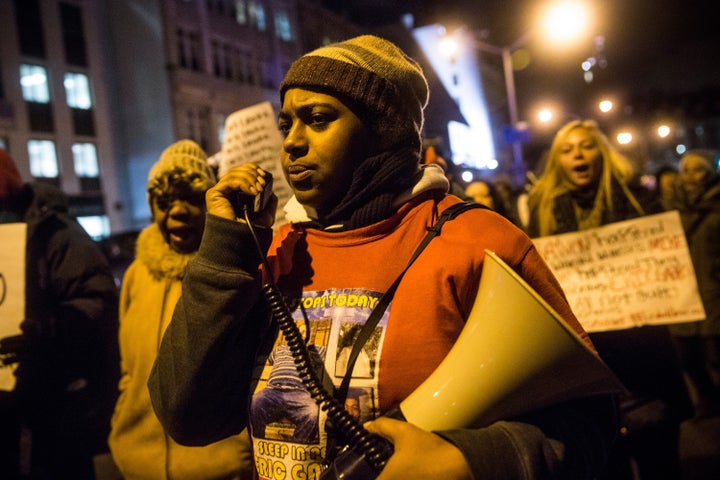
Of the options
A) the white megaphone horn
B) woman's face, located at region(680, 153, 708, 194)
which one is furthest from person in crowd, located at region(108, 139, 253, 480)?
woman's face, located at region(680, 153, 708, 194)

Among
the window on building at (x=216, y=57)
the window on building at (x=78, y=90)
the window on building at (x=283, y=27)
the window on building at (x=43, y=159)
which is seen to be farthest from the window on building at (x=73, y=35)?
the window on building at (x=283, y=27)

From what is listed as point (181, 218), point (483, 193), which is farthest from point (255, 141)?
point (483, 193)

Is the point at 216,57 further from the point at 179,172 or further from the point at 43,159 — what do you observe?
the point at 179,172

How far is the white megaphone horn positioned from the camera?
4.01 feet

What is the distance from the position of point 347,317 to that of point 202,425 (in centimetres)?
59

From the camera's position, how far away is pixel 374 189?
5.37 ft

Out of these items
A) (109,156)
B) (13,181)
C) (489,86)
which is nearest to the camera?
(13,181)

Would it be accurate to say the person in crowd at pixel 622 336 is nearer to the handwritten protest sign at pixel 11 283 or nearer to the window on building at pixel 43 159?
the handwritten protest sign at pixel 11 283

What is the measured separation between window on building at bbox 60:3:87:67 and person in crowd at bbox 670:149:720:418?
27.8m

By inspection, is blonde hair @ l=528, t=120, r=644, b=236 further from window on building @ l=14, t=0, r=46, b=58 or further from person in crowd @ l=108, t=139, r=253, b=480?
window on building @ l=14, t=0, r=46, b=58

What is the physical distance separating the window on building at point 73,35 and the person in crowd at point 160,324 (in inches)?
1082

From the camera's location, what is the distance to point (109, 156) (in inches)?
1053

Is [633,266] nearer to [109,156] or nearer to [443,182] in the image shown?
[443,182]

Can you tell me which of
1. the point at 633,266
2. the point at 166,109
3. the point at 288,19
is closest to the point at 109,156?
the point at 166,109
